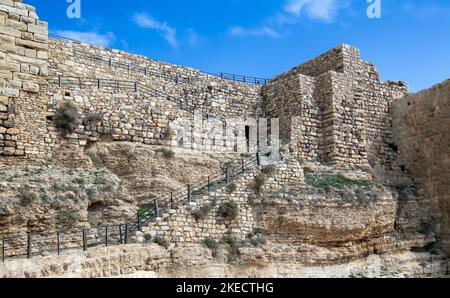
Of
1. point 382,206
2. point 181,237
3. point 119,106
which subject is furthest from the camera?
point 382,206

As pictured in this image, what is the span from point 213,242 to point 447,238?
9.67 meters

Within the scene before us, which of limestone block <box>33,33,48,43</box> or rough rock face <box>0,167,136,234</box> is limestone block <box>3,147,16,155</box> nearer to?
rough rock face <box>0,167,136,234</box>

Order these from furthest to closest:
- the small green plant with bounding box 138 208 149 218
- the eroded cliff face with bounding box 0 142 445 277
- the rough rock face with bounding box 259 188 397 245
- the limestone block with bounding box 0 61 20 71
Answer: the rough rock face with bounding box 259 188 397 245
the small green plant with bounding box 138 208 149 218
the eroded cliff face with bounding box 0 142 445 277
the limestone block with bounding box 0 61 20 71

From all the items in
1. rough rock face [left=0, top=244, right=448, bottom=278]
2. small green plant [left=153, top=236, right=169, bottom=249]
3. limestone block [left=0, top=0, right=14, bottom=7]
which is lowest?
rough rock face [left=0, top=244, right=448, bottom=278]

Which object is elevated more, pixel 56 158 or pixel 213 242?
pixel 56 158

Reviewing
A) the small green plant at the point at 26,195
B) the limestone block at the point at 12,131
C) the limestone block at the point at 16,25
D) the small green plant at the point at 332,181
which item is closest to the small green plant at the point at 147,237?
the small green plant at the point at 26,195

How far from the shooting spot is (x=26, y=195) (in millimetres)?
14055

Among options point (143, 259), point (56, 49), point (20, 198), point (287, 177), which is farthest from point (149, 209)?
point (56, 49)

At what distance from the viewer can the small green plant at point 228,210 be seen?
1614 centimetres

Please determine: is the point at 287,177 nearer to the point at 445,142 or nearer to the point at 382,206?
the point at 382,206

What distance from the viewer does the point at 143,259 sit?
1364cm

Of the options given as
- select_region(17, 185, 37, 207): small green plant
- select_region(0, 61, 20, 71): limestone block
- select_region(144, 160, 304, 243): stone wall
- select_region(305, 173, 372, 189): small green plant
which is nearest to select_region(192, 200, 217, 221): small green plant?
select_region(144, 160, 304, 243): stone wall

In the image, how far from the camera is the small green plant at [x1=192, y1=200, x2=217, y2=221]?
15.6 m

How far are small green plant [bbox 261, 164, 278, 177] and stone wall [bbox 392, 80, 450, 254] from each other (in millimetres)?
7107
